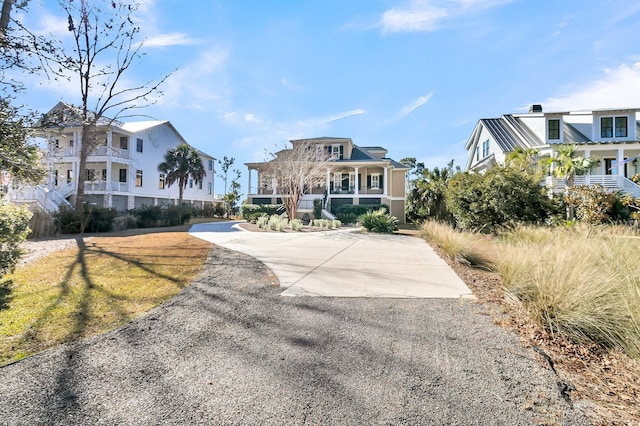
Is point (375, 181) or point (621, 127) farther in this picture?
point (375, 181)

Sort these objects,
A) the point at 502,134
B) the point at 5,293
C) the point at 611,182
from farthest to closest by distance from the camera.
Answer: the point at 502,134 → the point at 611,182 → the point at 5,293

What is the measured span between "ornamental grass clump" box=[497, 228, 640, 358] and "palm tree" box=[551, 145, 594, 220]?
1325cm

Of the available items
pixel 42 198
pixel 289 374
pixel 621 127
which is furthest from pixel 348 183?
pixel 289 374

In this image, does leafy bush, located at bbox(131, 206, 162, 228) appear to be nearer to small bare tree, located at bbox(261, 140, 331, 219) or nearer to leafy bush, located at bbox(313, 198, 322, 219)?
small bare tree, located at bbox(261, 140, 331, 219)

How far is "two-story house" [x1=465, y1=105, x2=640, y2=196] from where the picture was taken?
19.8 meters

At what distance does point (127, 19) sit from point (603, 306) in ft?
55.1

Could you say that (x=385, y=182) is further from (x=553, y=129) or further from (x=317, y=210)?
(x=553, y=129)

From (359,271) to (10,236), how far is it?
673 centimetres

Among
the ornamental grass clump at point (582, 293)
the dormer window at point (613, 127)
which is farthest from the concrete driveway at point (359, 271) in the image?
the dormer window at point (613, 127)

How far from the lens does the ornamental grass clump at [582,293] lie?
11.4 ft

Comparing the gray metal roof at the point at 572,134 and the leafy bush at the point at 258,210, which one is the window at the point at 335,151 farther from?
the gray metal roof at the point at 572,134

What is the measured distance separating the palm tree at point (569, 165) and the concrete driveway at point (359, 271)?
419 inches

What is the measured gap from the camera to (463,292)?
555cm

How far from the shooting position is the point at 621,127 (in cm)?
2138
